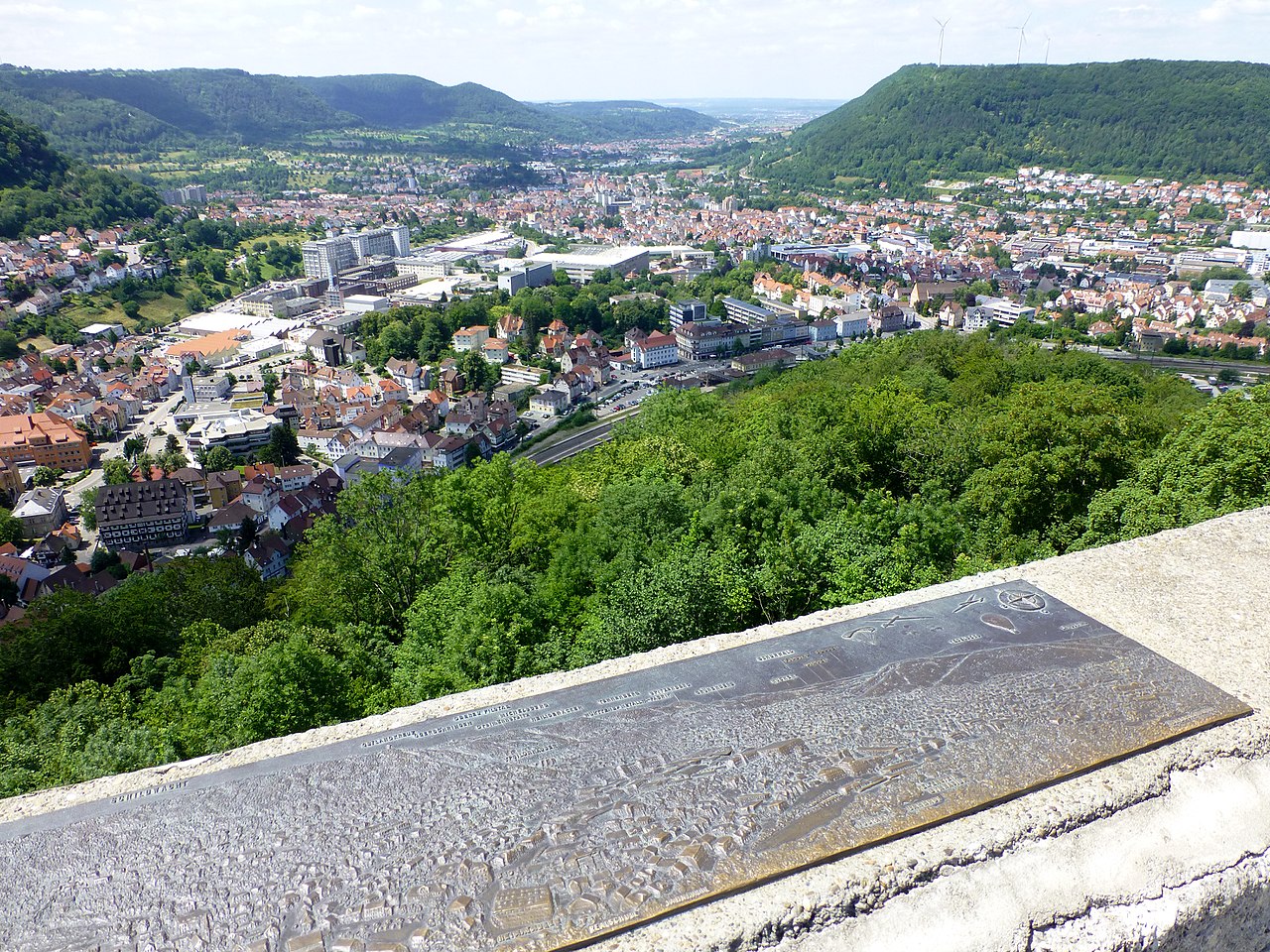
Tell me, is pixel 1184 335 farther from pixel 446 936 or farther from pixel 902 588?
pixel 446 936

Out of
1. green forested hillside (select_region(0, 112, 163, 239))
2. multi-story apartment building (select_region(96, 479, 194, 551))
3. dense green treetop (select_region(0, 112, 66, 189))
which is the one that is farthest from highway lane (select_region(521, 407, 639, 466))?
dense green treetop (select_region(0, 112, 66, 189))

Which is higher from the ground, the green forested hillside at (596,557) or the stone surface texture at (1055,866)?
the stone surface texture at (1055,866)

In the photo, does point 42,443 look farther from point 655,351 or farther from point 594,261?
point 594,261

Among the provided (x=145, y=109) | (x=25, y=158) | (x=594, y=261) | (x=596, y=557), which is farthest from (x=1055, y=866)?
(x=145, y=109)

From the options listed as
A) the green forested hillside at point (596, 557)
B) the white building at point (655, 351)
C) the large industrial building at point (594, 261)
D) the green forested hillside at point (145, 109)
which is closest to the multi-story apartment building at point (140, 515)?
the green forested hillside at point (596, 557)

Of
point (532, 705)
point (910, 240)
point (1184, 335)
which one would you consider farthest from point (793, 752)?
point (910, 240)

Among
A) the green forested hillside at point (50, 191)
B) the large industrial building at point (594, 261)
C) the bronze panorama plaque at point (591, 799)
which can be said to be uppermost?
the green forested hillside at point (50, 191)

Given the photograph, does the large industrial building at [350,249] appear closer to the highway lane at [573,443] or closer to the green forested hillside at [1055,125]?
the highway lane at [573,443]

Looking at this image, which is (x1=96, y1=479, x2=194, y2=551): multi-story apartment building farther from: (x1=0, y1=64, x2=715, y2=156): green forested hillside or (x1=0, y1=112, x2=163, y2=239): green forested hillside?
(x1=0, y1=64, x2=715, y2=156): green forested hillside
